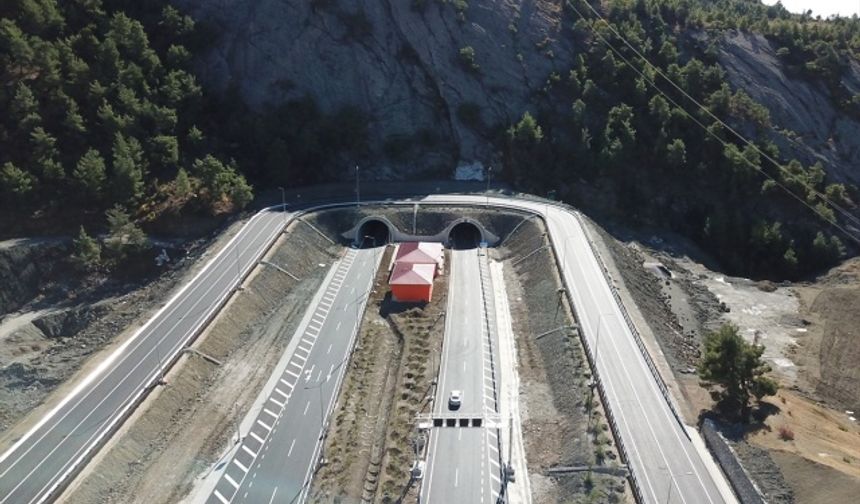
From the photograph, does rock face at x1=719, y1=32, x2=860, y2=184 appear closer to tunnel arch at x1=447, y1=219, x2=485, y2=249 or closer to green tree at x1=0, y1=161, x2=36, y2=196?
tunnel arch at x1=447, y1=219, x2=485, y2=249

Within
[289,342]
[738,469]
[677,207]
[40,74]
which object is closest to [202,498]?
[289,342]

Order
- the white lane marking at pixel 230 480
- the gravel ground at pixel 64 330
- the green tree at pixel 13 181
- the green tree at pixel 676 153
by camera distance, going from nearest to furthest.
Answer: the white lane marking at pixel 230 480 → the gravel ground at pixel 64 330 → the green tree at pixel 13 181 → the green tree at pixel 676 153

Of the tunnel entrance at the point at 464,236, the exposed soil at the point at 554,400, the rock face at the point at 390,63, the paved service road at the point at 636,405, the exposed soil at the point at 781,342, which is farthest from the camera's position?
the rock face at the point at 390,63

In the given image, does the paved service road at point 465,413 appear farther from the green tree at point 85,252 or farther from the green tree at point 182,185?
the green tree at point 85,252

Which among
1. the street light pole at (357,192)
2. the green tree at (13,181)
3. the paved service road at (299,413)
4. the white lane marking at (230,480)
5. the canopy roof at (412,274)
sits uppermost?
the street light pole at (357,192)

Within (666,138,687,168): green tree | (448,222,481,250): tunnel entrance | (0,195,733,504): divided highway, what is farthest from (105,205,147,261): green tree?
(666,138,687,168): green tree

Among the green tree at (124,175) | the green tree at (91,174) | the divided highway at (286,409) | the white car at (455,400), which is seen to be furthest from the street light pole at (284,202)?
the white car at (455,400)
